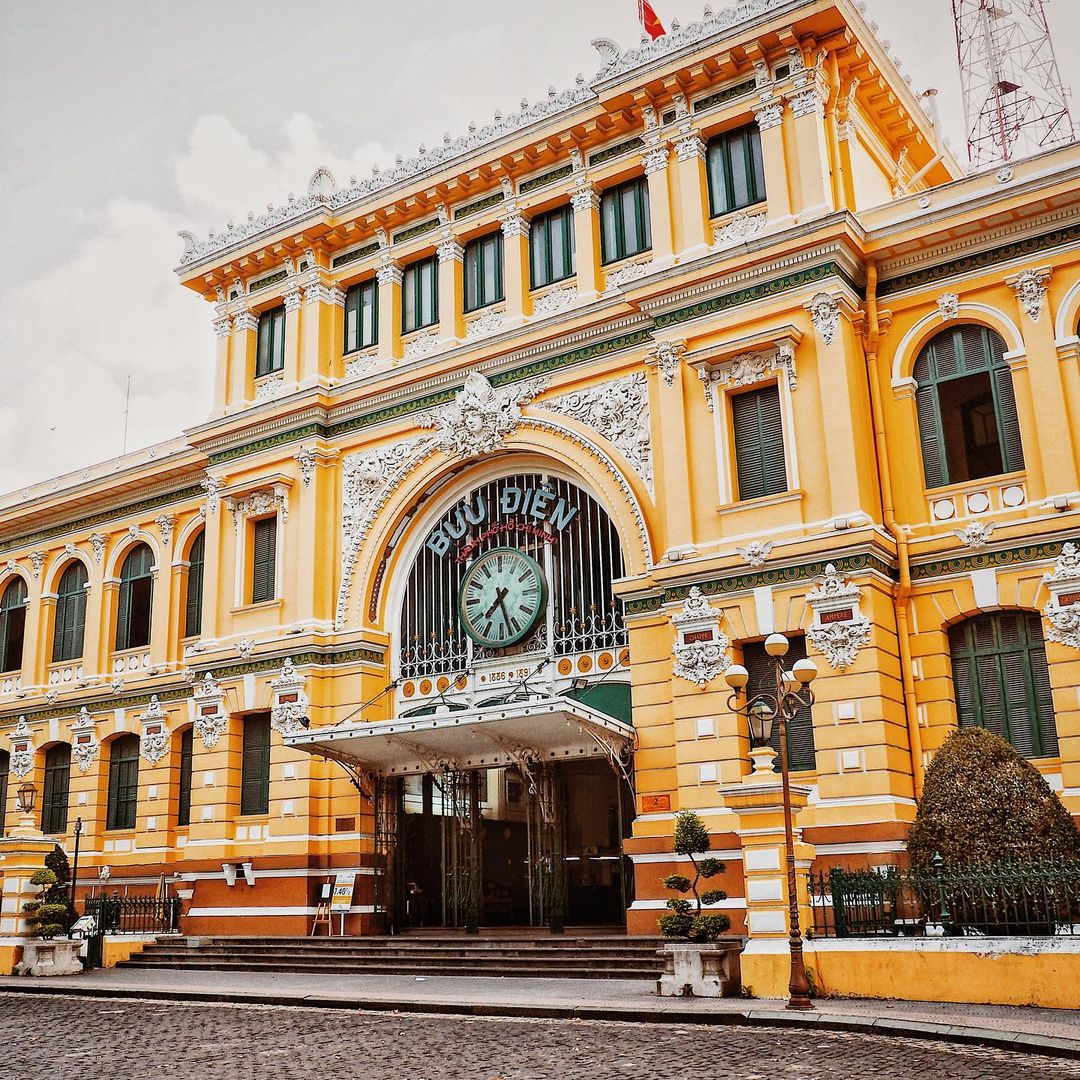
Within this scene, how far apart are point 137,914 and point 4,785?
958cm

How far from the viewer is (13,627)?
36594mm

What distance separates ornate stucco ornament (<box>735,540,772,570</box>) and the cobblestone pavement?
8783 millimetres

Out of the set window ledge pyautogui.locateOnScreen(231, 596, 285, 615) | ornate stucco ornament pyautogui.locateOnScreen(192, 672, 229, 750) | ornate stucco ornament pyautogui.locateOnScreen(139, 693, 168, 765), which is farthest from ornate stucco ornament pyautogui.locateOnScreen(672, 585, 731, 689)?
ornate stucco ornament pyautogui.locateOnScreen(139, 693, 168, 765)

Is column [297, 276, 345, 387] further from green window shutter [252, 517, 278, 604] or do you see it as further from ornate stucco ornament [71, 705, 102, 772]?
ornate stucco ornament [71, 705, 102, 772]

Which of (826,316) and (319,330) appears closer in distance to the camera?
(826,316)

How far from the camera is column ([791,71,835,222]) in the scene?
22703 mm

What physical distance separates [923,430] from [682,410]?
14.1 feet

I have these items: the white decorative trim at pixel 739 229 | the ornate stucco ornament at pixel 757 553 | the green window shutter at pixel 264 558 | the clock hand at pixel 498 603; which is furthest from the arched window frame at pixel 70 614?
the ornate stucco ornament at pixel 757 553

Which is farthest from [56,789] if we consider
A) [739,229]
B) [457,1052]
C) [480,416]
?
[457,1052]

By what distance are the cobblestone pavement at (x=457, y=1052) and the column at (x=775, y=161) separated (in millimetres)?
14814

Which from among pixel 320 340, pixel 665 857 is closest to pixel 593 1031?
pixel 665 857

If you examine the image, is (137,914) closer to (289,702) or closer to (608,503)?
(289,702)

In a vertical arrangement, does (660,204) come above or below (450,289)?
above

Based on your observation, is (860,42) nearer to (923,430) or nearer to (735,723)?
(923,430)
